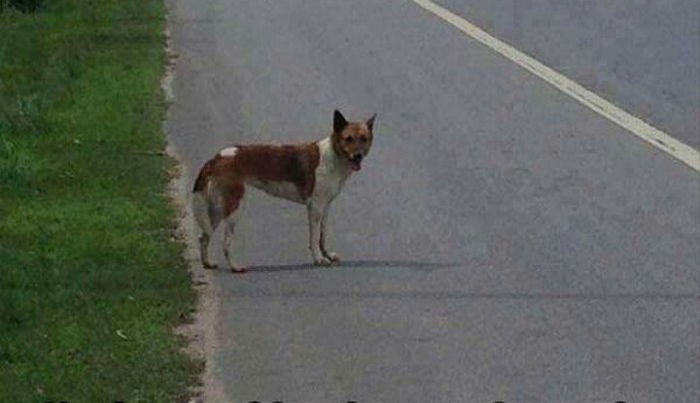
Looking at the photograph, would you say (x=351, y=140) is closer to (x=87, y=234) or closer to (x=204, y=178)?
(x=204, y=178)

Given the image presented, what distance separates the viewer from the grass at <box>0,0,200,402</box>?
933 centimetres

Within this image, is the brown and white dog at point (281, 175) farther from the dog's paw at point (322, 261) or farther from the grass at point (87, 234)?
the grass at point (87, 234)

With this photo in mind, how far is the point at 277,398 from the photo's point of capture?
909 centimetres

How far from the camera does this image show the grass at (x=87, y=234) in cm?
933

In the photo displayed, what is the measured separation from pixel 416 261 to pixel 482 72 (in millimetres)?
8468

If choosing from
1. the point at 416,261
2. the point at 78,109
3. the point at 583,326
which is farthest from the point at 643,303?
the point at 78,109

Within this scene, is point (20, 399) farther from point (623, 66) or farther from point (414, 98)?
point (623, 66)

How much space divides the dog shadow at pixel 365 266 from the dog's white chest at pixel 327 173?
46cm

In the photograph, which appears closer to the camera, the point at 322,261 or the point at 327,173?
the point at 327,173

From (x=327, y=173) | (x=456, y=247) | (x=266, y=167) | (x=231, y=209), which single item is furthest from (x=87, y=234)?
(x=456, y=247)

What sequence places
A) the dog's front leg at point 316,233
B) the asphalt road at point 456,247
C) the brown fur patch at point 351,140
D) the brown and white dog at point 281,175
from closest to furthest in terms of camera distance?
the asphalt road at point 456,247, the brown fur patch at point 351,140, the brown and white dog at point 281,175, the dog's front leg at point 316,233

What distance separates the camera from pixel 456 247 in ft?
40.7

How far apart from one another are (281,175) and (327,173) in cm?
23

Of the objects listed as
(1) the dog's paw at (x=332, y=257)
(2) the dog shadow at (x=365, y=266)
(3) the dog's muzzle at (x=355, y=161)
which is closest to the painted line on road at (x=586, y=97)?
(2) the dog shadow at (x=365, y=266)
